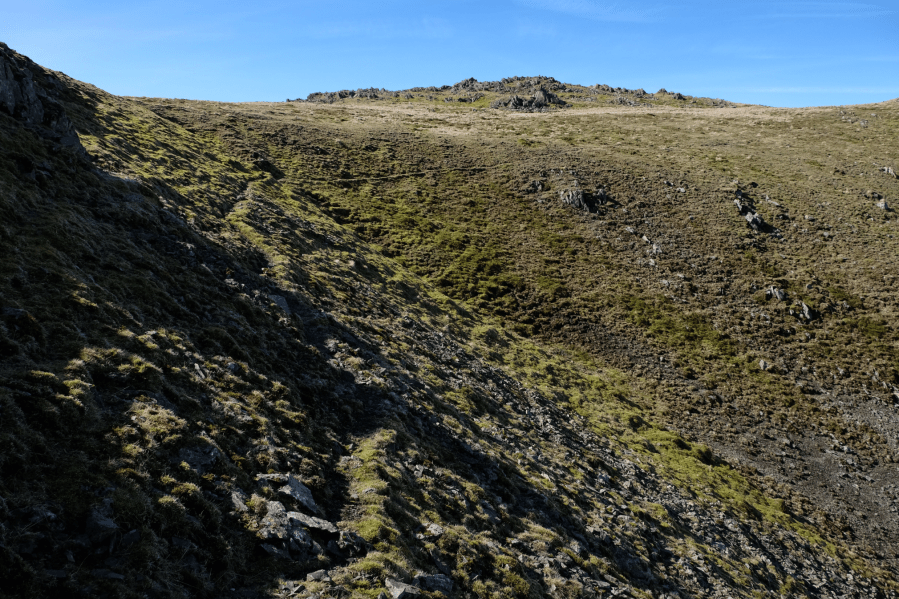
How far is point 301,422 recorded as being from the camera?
58.7ft

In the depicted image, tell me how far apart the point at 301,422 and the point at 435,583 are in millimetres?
7904

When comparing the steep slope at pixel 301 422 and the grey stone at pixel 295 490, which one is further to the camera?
the grey stone at pixel 295 490

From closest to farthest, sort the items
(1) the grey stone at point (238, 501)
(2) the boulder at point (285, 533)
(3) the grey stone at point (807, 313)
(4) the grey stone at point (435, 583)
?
(2) the boulder at point (285, 533) → (1) the grey stone at point (238, 501) → (4) the grey stone at point (435, 583) → (3) the grey stone at point (807, 313)

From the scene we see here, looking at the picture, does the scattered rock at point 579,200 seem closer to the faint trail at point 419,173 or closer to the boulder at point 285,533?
the faint trail at point 419,173

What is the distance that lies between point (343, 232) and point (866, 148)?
10417 centimetres

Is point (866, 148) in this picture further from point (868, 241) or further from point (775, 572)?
Result: point (775, 572)

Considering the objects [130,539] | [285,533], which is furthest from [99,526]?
[285,533]

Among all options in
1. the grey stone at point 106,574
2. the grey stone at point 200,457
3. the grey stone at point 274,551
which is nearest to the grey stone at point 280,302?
the grey stone at point 200,457

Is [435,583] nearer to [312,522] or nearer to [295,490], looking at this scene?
[312,522]

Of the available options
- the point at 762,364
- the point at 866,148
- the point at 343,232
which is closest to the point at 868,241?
the point at 762,364

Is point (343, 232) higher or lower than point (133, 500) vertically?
higher

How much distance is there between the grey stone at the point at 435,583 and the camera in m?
12.9

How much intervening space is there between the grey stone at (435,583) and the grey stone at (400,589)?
57 centimetres

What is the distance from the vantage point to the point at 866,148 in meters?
90.2
